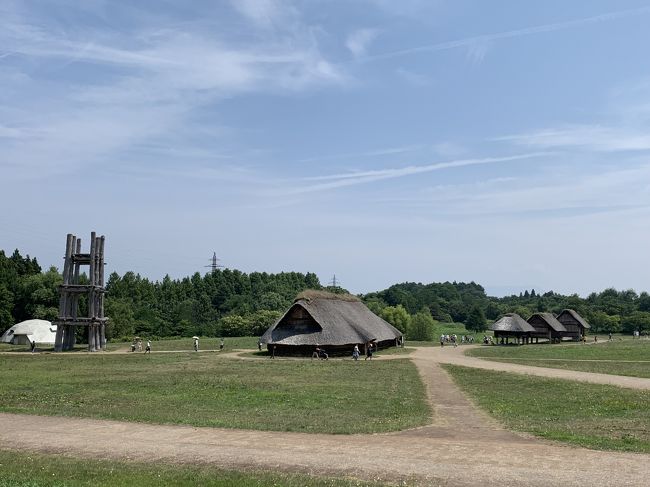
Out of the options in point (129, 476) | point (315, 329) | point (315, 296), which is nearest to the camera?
point (129, 476)

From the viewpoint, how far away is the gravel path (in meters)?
13.1

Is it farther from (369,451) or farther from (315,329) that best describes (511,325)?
(369,451)

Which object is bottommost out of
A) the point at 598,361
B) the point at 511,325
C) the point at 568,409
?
the point at 568,409

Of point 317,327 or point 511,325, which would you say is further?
point 511,325

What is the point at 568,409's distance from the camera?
23.5 metres

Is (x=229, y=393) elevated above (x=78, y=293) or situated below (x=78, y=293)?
below

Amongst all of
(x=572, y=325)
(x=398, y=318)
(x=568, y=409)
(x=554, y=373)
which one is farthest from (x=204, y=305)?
(x=568, y=409)

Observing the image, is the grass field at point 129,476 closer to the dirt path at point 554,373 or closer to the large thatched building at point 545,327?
the dirt path at point 554,373

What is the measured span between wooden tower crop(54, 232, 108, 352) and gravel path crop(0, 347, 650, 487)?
40.9 meters

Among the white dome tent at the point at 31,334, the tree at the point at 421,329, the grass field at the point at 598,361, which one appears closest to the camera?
the grass field at the point at 598,361

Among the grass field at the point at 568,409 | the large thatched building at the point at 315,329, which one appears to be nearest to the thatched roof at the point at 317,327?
the large thatched building at the point at 315,329

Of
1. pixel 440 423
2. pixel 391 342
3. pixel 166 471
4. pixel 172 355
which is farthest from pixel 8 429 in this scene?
pixel 391 342

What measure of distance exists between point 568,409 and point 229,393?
14.5 meters

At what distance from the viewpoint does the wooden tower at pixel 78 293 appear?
59.6 meters
